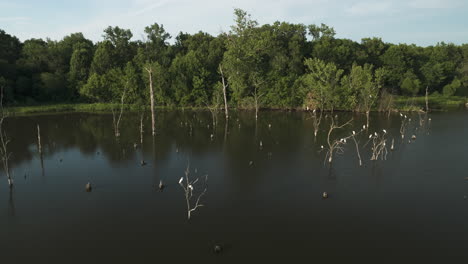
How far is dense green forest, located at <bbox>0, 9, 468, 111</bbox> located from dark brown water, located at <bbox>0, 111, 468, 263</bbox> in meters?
23.0

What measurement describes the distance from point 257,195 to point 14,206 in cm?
1219

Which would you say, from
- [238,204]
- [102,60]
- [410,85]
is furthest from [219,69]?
[238,204]

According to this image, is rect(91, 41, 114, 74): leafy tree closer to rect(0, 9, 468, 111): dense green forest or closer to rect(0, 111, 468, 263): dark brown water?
rect(0, 9, 468, 111): dense green forest

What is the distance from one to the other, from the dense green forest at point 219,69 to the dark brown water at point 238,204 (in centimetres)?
2300

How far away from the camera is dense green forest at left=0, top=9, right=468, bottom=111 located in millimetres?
51125

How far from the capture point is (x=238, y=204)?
54.6 feet

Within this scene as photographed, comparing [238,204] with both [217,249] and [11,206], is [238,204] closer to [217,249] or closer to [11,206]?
[217,249]

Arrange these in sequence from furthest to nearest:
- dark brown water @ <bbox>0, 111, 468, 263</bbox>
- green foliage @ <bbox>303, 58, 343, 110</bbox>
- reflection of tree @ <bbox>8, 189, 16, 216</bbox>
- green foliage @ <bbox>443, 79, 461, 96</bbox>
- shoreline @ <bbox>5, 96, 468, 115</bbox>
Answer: green foliage @ <bbox>443, 79, 461, 96</bbox> → green foliage @ <bbox>303, 58, 343, 110</bbox> → shoreline @ <bbox>5, 96, 468, 115</bbox> → reflection of tree @ <bbox>8, 189, 16, 216</bbox> → dark brown water @ <bbox>0, 111, 468, 263</bbox>

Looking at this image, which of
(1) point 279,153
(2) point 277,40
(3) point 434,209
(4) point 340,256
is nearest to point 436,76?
(2) point 277,40

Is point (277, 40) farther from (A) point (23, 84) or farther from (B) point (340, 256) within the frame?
(B) point (340, 256)

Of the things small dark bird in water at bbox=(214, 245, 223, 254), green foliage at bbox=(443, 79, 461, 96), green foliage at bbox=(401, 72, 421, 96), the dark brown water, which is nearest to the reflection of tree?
the dark brown water

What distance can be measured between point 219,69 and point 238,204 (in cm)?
4365

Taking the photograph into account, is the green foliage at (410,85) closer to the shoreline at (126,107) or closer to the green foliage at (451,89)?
the shoreline at (126,107)

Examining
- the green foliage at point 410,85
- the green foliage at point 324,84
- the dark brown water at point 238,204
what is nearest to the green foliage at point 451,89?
the green foliage at point 410,85
